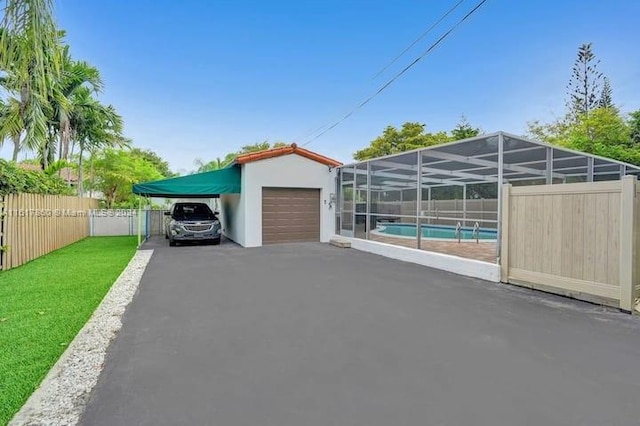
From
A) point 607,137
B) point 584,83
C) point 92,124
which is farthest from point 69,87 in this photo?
point 584,83

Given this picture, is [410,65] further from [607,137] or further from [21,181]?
[607,137]

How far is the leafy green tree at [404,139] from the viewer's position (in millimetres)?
25672

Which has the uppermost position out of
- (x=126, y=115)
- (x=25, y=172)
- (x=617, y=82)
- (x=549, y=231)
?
(x=617, y=82)

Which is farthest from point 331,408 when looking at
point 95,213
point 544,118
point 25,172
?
point 544,118

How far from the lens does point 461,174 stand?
42.4ft

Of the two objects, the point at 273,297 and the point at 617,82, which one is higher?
the point at 617,82

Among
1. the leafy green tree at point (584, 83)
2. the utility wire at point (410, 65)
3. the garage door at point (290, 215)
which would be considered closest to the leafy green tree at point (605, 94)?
the leafy green tree at point (584, 83)

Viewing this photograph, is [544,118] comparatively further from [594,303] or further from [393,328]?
[393,328]

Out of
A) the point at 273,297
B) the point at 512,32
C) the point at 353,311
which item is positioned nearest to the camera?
the point at 353,311

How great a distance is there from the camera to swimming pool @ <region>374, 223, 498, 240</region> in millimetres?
13947

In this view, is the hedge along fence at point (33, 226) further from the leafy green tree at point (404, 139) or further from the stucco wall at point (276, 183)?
the leafy green tree at point (404, 139)

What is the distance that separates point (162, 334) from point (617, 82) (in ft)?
105

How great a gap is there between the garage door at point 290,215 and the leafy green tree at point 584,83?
75.4 ft

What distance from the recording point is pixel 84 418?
230 cm
